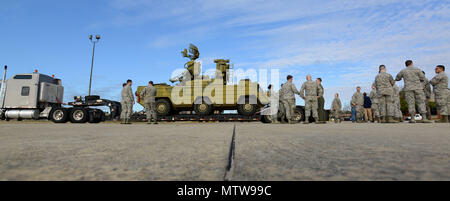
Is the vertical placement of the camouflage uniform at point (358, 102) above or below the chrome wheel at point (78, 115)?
above

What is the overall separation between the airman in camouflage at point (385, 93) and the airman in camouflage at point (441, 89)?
111 centimetres

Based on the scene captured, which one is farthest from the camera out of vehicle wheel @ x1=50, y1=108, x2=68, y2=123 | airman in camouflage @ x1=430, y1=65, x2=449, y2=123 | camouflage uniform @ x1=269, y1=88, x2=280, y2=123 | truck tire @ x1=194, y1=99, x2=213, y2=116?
truck tire @ x1=194, y1=99, x2=213, y2=116

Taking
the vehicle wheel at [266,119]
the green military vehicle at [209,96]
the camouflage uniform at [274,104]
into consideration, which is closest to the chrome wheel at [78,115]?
the green military vehicle at [209,96]

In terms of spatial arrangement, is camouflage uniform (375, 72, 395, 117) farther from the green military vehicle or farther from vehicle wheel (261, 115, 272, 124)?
the green military vehicle

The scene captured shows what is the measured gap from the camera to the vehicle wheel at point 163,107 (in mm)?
13016

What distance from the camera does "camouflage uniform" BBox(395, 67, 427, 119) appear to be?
722cm

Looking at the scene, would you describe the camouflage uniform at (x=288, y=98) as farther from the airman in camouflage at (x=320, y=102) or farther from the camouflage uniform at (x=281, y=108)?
the airman in camouflage at (x=320, y=102)

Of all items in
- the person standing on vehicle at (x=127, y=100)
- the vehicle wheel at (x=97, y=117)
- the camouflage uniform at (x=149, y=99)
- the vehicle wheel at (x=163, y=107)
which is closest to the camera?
the person standing on vehicle at (x=127, y=100)

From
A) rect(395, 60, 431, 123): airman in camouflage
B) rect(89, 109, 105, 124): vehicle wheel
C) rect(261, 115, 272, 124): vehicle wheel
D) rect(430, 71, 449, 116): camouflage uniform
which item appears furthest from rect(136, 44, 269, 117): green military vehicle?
rect(430, 71, 449, 116): camouflage uniform

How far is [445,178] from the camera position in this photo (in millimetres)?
776
